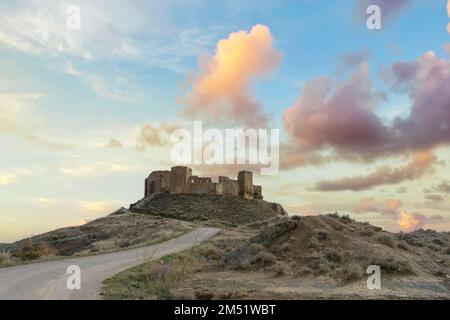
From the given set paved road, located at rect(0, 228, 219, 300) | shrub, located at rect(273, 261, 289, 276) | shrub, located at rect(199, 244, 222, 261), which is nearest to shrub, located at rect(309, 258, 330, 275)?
shrub, located at rect(273, 261, 289, 276)

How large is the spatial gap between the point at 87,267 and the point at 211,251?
29.8 ft

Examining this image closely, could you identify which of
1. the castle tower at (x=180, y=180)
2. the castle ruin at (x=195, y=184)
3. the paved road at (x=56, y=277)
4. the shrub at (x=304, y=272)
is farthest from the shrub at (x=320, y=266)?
the castle tower at (x=180, y=180)

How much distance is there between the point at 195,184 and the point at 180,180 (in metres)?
2.41

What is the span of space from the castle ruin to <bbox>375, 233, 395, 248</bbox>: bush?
5064cm

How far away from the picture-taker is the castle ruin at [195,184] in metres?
75.5

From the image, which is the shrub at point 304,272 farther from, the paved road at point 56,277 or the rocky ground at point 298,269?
the paved road at point 56,277

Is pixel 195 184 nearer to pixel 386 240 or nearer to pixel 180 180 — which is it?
pixel 180 180

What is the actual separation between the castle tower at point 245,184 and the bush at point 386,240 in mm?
51713

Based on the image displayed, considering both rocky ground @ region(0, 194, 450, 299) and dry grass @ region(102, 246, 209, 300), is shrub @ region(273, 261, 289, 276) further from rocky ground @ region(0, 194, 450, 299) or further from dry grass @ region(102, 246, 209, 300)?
dry grass @ region(102, 246, 209, 300)

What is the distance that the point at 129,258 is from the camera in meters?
25.4

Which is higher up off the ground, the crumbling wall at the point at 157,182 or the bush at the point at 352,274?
the crumbling wall at the point at 157,182
